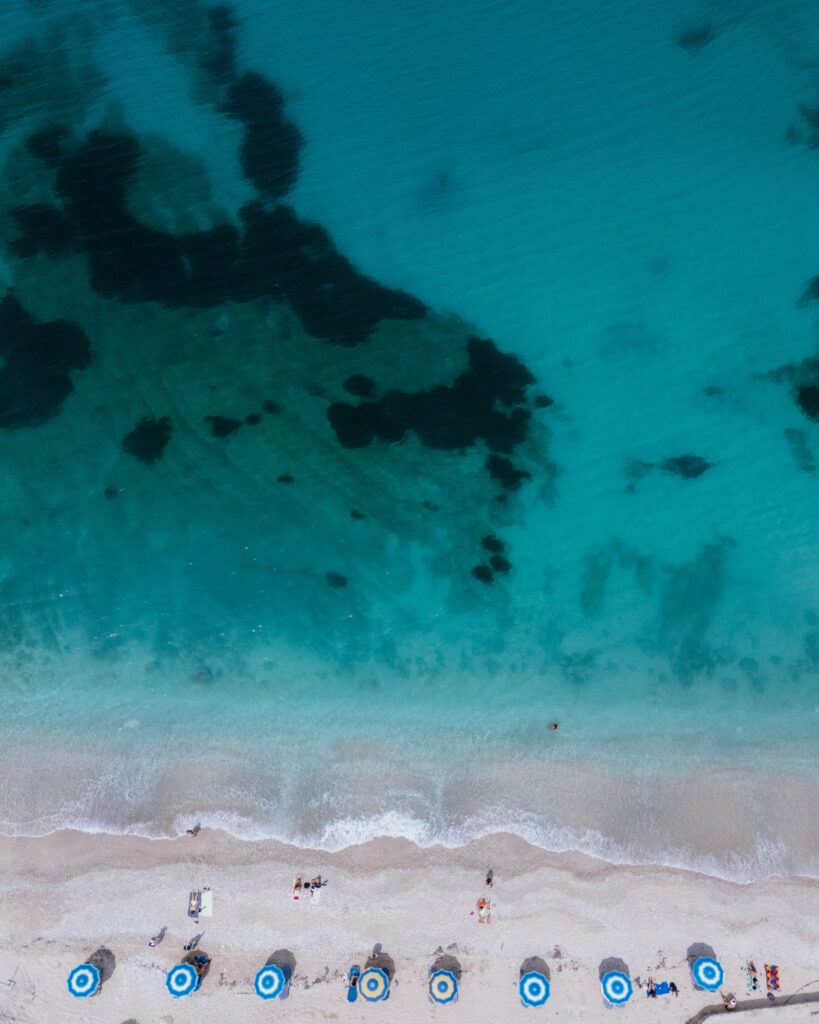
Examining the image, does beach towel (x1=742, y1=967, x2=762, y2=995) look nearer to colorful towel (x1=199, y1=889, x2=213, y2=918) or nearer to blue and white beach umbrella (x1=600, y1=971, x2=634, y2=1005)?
blue and white beach umbrella (x1=600, y1=971, x2=634, y2=1005)

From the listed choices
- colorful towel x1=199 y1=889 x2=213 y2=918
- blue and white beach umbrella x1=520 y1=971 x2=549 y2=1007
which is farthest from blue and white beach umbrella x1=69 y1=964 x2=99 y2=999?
blue and white beach umbrella x1=520 y1=971 x2=549 y2=1007

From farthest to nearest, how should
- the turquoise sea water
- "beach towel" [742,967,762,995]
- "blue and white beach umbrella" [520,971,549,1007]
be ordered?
the turquoise sea water
"beach towel" [742,967,762,995]
"blue and white beach umbrella" [520,971,549,1007]

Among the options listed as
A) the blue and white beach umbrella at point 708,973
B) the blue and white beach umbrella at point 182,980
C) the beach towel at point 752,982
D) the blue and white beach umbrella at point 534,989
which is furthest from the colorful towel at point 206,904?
the beach towel at point 752,982

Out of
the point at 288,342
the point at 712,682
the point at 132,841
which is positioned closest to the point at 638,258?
the point at 288,342

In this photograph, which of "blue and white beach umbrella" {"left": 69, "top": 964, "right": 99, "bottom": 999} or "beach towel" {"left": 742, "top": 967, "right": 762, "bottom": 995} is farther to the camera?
"beach towel" {"left": 742, "top": 967, "right": 762, "bottom": 995}

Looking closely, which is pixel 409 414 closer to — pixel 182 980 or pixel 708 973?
pixel 182 980

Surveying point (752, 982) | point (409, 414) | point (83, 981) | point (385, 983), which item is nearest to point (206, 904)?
point (83, 981)
